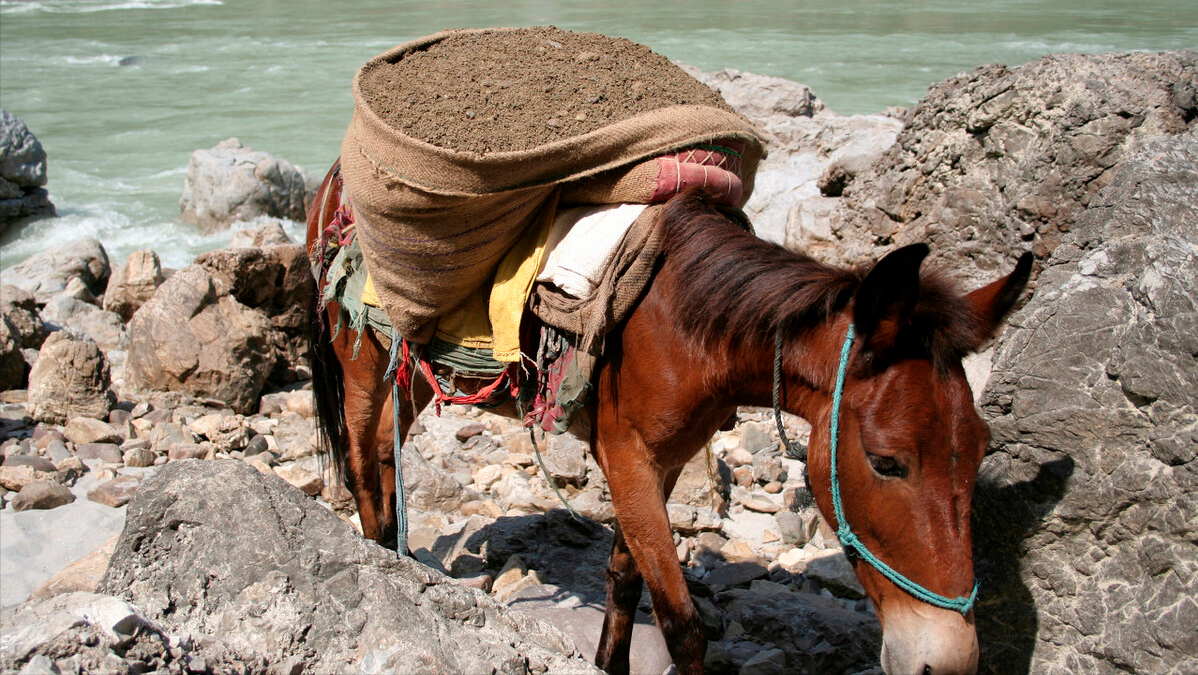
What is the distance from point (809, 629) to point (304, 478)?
106 inches

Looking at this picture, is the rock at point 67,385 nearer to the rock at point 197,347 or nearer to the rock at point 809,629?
the rock at point 197,347

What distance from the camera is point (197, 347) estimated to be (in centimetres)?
534

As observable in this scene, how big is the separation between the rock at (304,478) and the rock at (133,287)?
2890 millimetres

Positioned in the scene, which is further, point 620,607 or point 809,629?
point 809,629

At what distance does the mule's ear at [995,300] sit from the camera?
6.88ft

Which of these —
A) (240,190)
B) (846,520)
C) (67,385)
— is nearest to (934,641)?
(846,520)

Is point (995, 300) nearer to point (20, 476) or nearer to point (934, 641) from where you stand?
point (934, 641)

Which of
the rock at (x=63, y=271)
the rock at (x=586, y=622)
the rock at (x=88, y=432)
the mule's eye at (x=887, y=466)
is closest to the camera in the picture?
the mule's eye at (x=887, y=466)

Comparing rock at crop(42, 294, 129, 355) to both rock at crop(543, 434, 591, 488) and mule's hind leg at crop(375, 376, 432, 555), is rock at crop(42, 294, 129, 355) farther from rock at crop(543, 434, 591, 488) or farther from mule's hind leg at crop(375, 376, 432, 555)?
rock at crop(543, 434, 591, 488)

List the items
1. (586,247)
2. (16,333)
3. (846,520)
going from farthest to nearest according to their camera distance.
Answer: (16,333) → (586,247) → (846,520)

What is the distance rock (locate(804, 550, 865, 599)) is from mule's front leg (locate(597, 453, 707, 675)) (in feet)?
3.97

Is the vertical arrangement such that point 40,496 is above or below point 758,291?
below

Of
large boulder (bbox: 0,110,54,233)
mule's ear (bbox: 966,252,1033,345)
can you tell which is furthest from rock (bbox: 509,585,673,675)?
large boulder (bbox: 0,110,54,233)

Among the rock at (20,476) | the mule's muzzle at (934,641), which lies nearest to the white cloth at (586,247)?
the mule's muzzle at (934,641)
